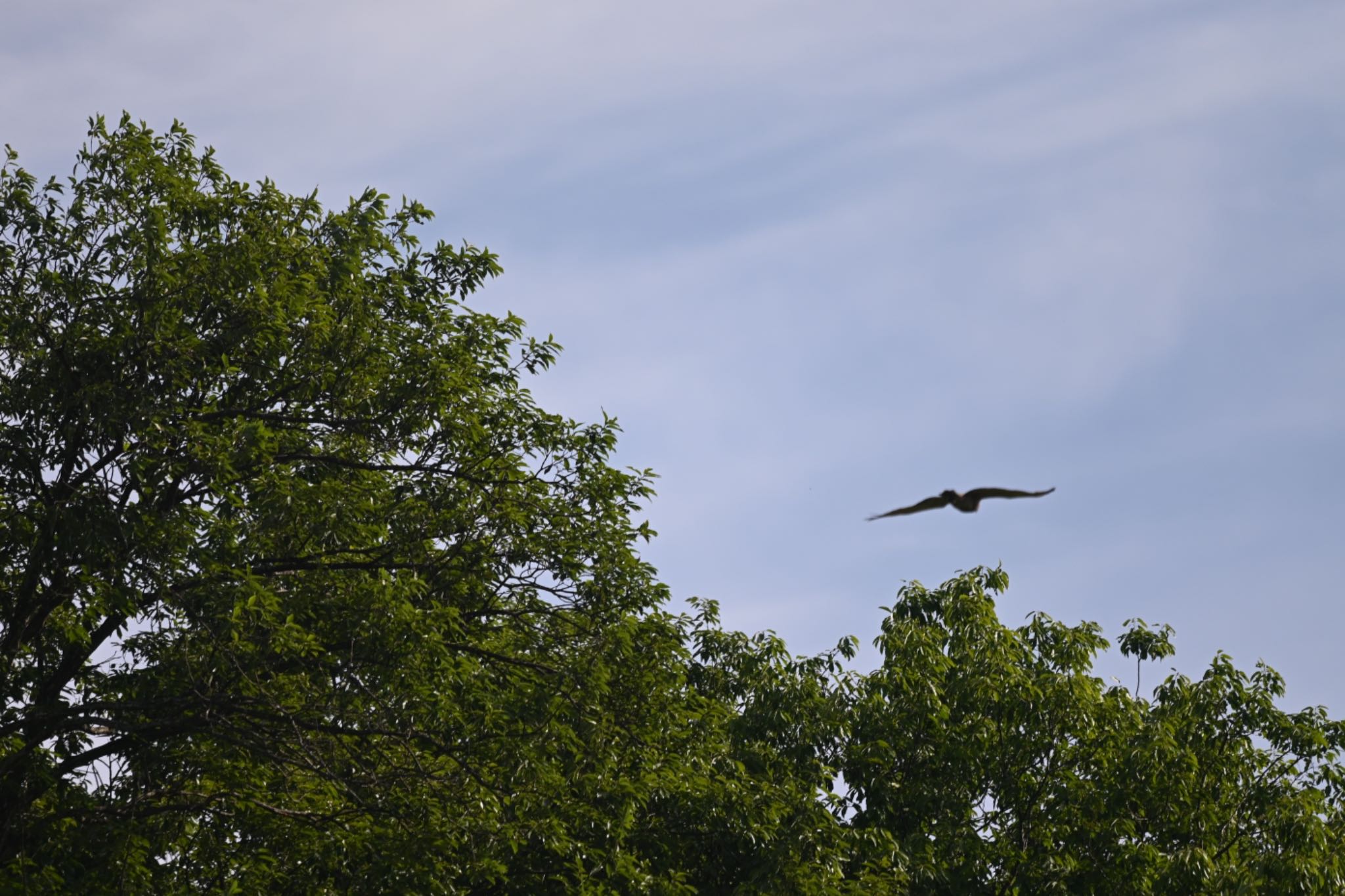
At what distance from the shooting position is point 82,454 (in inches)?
576

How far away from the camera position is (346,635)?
1445 cm

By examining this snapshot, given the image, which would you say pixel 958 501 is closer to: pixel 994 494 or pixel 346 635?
pixel 994 494

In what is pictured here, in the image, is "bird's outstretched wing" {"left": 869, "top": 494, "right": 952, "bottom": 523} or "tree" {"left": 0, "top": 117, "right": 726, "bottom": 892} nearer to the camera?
"bird's outstretched wing" {"left": 869, "top": 494, "right": 952, "bottom": 523}

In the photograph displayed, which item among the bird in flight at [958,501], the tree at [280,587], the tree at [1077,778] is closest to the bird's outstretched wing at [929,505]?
the bird in flight at [958,501]

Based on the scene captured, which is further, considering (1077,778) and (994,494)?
(1077,778)

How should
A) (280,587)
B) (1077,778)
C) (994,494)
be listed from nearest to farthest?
1. (994,494)
2. (280,587)
3. (1077,778)

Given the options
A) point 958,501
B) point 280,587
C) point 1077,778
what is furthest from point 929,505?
point 1077,778

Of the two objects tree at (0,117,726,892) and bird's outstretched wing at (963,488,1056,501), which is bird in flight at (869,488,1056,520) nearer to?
bird's outstretched wing at (963,488,1056,501)

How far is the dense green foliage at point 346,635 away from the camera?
45.6 ft

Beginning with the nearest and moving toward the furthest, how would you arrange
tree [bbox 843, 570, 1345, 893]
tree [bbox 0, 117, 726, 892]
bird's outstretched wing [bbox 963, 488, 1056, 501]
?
bird's outstretched wing [bbox 963, 488, 1056, 501] → tree [bbox 0, 117, 726, 892] → tree [bbox 843, 570, 1345, 893]

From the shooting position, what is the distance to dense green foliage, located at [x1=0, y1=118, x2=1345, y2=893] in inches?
548

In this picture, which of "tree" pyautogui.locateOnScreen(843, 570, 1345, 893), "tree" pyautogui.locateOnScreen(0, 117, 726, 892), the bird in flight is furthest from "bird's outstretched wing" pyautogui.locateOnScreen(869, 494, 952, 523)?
"tree" pyautogui.locateOnScreen(843, 570, 1345, 893)

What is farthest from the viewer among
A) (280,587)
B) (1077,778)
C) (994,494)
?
(1077,778)

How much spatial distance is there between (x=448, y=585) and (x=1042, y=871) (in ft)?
30.6
